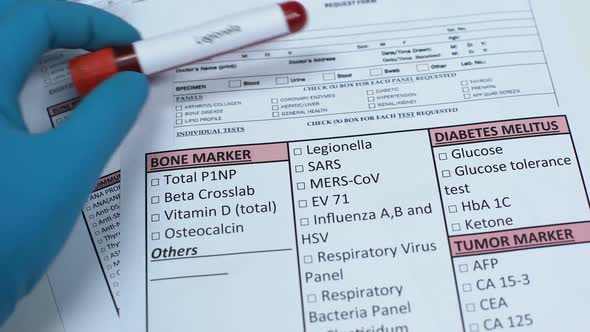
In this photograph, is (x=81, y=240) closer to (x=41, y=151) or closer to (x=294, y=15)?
(x=41, y=151)

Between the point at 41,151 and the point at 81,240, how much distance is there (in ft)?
0.30

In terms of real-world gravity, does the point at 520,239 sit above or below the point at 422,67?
below

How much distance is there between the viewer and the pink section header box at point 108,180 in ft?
1.66

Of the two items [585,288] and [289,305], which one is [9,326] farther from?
[585,288]

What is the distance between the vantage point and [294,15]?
0.48 meters

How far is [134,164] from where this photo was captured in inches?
19.8

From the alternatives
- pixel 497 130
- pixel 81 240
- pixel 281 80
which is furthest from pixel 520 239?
pixel 81 240

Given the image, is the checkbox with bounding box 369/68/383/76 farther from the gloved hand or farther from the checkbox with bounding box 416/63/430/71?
the gloved hand

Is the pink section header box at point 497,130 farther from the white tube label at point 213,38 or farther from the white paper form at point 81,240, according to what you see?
the white paper form at point 81,240

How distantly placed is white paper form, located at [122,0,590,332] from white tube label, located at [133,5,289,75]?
44mm

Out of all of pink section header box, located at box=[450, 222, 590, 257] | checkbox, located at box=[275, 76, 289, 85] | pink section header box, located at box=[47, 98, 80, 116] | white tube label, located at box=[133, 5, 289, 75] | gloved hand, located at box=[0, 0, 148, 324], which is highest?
white tube label, located at box=[133, 5, 289, 75]

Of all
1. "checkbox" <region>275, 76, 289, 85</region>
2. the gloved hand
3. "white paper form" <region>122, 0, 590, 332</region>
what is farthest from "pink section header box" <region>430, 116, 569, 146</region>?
the gloved hand

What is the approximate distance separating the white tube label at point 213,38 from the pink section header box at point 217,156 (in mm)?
72

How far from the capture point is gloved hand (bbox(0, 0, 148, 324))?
428 millimetres
